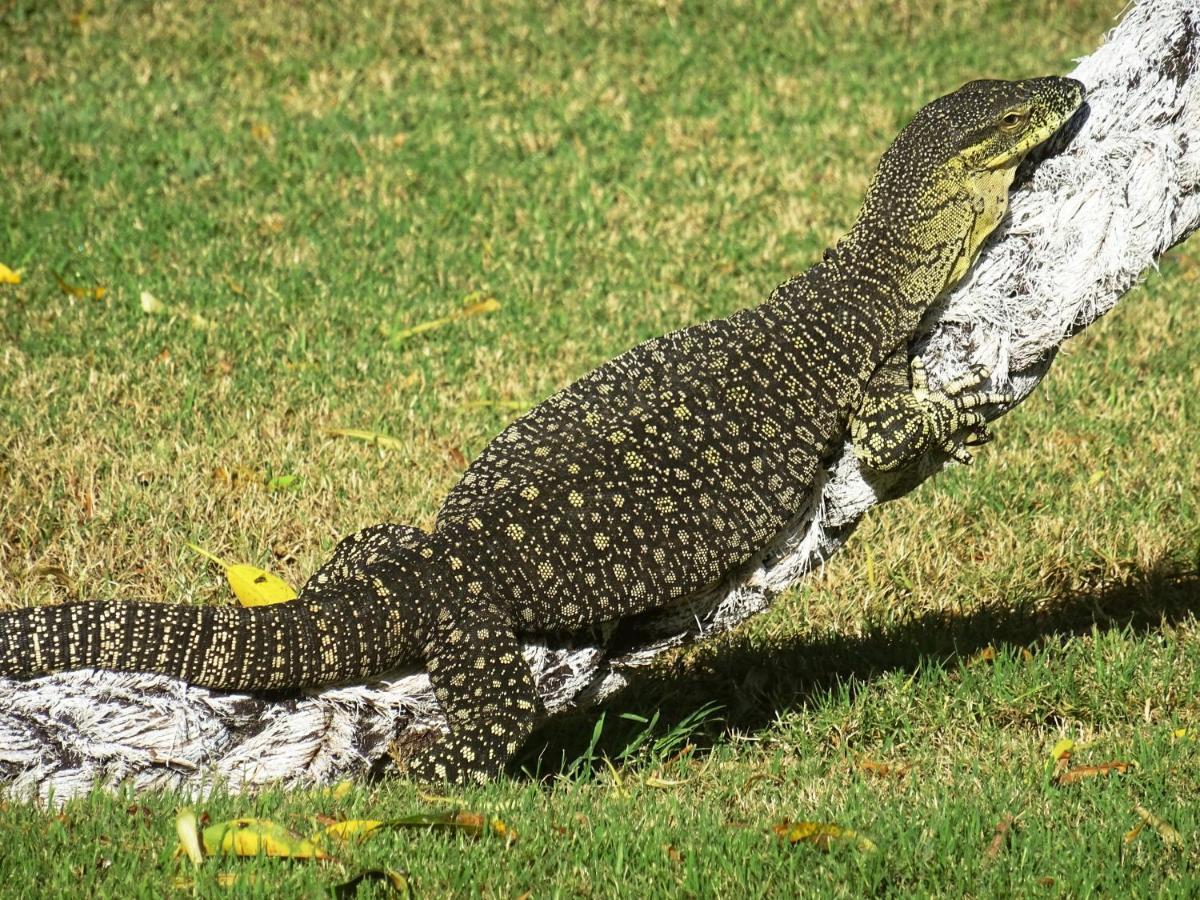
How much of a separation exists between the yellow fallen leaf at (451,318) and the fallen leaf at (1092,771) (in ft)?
17.0

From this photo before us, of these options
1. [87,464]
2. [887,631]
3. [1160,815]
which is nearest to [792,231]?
[887,631]

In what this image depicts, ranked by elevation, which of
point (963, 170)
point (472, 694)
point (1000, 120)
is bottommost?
point (472, 694)

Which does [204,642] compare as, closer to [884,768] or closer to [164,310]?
[884,768]

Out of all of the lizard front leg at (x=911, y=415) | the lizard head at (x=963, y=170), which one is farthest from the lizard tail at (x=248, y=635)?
the lizard head at (x=963, y=170)

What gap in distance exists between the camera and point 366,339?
29.9 ft

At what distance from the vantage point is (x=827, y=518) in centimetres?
563

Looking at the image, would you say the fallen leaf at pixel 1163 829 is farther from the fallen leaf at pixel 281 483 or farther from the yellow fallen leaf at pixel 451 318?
the yellow fallen leaf at pixel 451 318

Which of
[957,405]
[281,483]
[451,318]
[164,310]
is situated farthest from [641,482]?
[164,310]

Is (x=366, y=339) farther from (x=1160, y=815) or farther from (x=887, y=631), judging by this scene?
(x=1160, y=815)

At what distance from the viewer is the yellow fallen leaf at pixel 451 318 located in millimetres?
9164

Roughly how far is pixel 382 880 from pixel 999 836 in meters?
1.85

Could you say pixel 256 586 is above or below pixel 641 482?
below

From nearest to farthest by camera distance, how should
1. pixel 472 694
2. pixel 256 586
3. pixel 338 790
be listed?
1. pixel 338 790
2. pixel 472 694
3. pixel 256 586

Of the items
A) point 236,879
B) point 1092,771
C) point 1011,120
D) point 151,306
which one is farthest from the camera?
point 151,306
